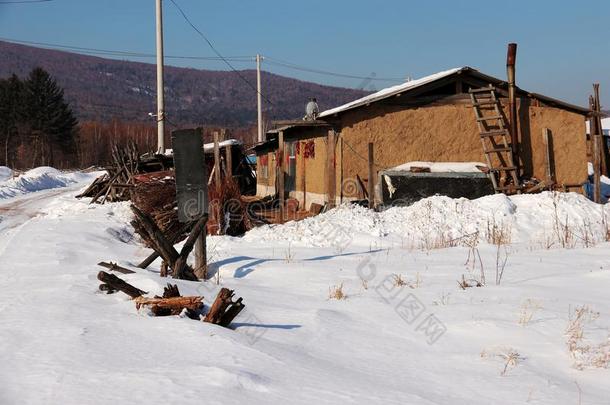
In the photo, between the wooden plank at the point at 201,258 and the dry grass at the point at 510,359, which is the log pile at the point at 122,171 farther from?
the dry grass at the point at 510,359

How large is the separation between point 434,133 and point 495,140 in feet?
5.28

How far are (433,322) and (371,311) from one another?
0.65 m

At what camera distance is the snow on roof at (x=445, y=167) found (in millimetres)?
14688

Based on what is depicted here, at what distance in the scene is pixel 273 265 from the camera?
806 centimetres

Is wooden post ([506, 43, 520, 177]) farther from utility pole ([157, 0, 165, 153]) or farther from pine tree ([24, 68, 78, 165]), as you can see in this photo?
pine tree ([24, 68, 78, 165])

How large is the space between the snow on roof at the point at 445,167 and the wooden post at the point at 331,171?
5.04 feet

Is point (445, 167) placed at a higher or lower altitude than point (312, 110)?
lower

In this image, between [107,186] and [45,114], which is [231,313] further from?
[45,114]

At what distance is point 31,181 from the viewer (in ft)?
102

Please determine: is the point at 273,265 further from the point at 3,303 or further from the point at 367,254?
the point at 3,303

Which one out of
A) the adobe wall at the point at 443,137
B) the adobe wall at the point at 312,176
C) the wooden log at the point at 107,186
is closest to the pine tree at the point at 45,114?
the wooden log at the point at 107,186

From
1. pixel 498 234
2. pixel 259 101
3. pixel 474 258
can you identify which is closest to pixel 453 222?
pixel 498 234

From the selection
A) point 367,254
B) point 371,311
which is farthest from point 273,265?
point 371,311

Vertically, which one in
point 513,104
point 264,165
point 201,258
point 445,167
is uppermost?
point 513,104
